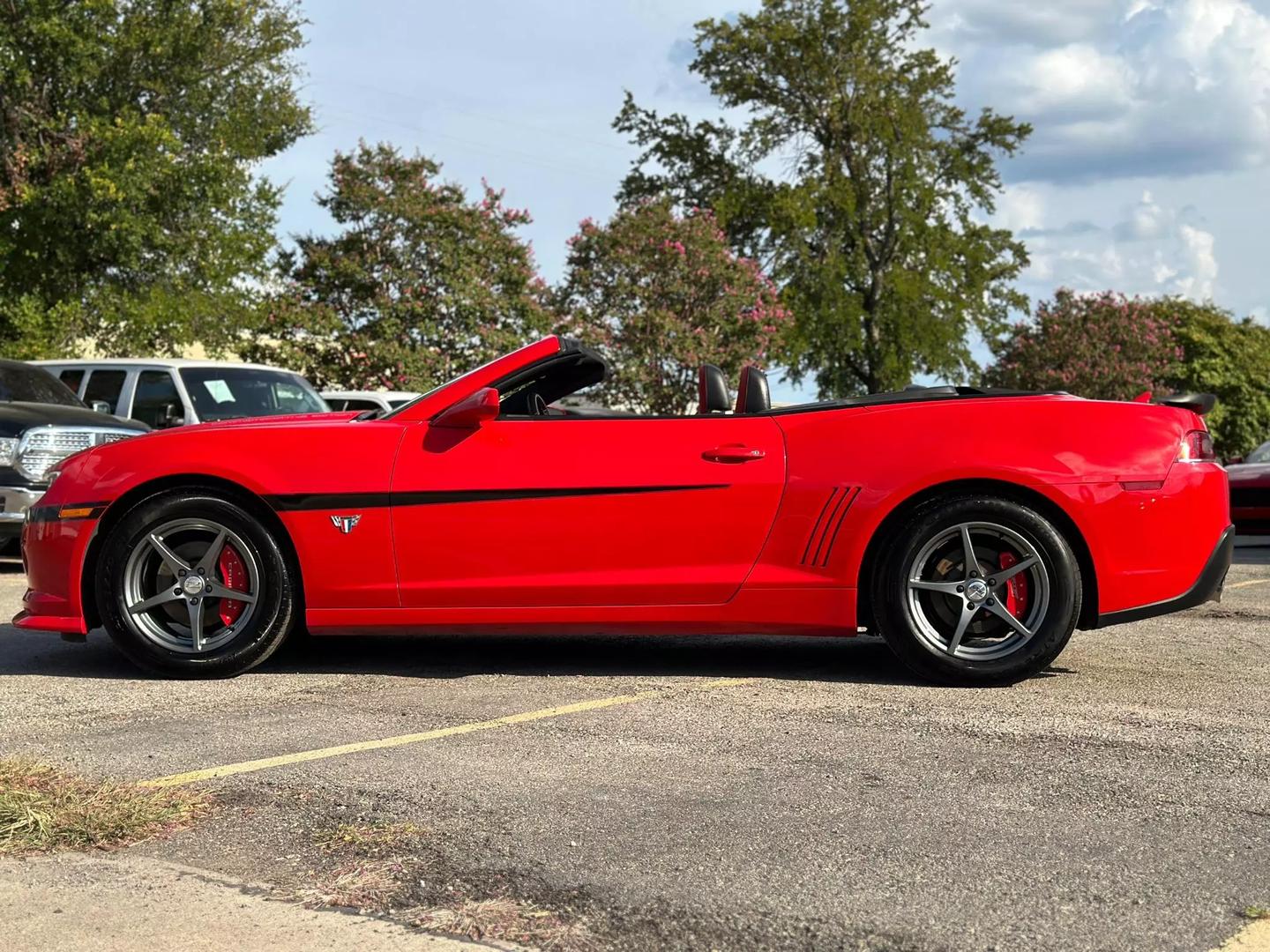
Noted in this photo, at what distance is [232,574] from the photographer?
6.27 meters

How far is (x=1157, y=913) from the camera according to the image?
323cm

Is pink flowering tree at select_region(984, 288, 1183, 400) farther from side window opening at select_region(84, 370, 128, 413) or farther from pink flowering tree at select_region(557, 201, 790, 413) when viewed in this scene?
side window opening at select_region(84, 370, 128, 413)

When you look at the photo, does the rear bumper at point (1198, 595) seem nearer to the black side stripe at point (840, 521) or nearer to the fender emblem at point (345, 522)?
the black side stripe at point (840, 521)

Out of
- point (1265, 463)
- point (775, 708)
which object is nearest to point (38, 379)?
point (775, 708)

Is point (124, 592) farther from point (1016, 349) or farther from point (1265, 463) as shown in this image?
point (1016, 349)

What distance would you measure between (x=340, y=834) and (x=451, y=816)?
0.32 meters

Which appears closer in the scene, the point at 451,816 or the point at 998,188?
the point at 451,816

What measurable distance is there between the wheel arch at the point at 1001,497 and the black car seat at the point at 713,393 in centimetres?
85

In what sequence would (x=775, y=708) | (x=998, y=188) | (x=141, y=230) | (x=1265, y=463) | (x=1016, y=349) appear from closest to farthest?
(x=775, y=708), (x=1265, y=463), (x=141, y=230), (x=998, y=188), (x=1016, y=349)

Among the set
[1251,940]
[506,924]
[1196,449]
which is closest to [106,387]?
[1196,449]

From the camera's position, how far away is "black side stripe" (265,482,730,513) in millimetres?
6004

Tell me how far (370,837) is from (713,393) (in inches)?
118

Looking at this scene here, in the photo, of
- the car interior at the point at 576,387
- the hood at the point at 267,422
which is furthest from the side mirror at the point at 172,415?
the car interior at the point at 576,387

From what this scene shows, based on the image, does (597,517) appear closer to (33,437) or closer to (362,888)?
(362,888)
